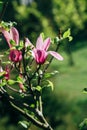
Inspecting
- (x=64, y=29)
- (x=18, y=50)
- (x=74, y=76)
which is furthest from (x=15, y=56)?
(x=64, y=29)

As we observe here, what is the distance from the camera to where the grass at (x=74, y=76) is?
25375mm

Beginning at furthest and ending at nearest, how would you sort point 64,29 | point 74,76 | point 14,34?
1. point 64,29
2. point 74,76
3. point 14,34

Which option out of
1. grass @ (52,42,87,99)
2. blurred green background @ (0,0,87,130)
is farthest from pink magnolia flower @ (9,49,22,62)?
grass @ (52,42,87,99)

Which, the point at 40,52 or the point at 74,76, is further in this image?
the point at 74,76

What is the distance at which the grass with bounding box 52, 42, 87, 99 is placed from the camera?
25.4 meters

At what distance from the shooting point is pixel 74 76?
2988 centimetres

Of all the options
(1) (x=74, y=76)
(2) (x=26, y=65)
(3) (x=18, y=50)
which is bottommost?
(2) (x=26, y=65)

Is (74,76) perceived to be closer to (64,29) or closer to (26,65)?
(64,29)

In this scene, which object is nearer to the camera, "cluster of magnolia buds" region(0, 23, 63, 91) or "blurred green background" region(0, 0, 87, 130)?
"cluster of magnolia buds" region(0, 23, 63, 91)

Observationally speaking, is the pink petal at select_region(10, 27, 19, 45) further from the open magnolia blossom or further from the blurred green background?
the blurred green background

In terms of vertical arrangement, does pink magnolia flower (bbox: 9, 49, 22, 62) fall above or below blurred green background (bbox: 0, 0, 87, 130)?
below

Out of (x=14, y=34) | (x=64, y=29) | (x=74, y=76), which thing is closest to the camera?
(x=14, y=34)

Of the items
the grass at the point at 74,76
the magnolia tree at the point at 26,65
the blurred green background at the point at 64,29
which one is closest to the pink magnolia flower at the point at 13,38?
the magnolia tree at the point at 26,65

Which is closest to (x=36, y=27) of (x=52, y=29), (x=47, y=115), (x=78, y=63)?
(x=52, y=29)
